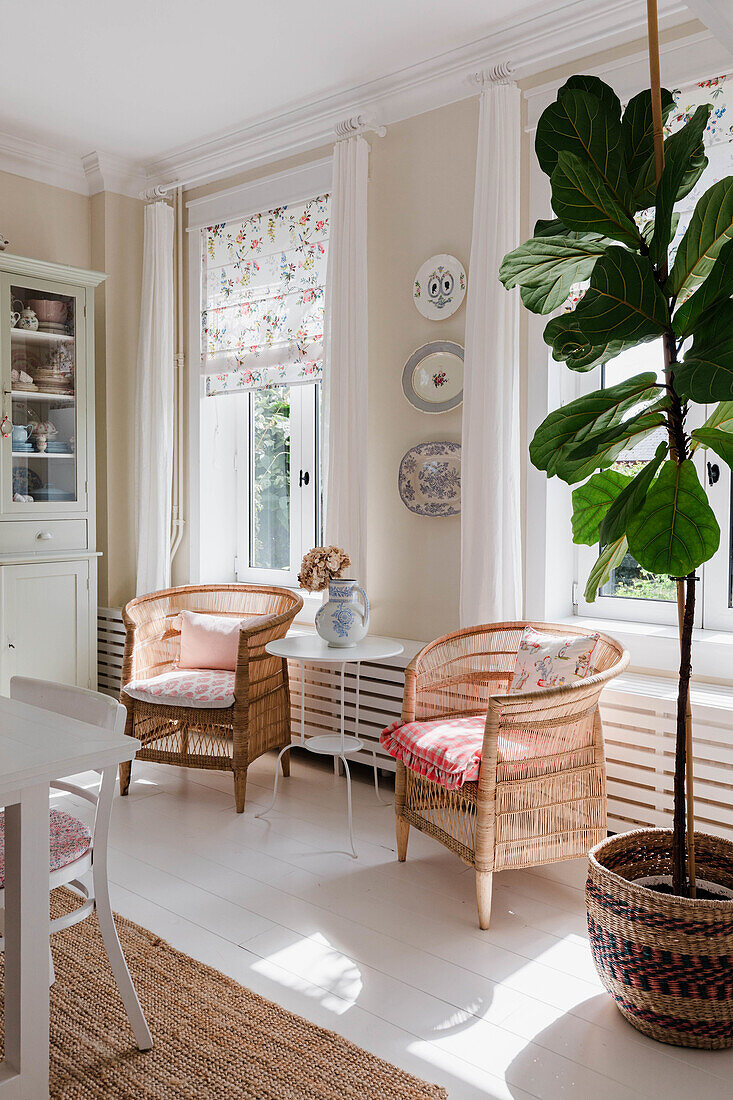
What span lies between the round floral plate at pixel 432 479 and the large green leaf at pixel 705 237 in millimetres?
1640

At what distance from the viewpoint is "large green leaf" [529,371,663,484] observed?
189 centimetres

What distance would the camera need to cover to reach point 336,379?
3.64 meters

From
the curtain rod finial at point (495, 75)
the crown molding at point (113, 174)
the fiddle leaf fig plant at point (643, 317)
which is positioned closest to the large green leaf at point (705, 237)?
the fiddle leaf fig plant at point (643, 317)

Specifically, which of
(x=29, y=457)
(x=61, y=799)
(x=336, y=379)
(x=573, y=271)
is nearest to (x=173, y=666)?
(x=61, y=799)

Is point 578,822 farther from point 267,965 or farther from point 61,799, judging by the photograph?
point 61,799

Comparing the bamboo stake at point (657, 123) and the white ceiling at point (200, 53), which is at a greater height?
the white ceiling at point (200, 53)

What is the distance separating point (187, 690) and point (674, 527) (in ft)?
7.06

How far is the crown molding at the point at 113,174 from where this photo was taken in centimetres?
435

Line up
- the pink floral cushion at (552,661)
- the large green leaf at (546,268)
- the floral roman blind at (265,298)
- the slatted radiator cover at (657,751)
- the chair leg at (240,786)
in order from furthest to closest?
the floral roman blind at (265,298) → the chair leg at (240,786) → the pink floral cushion at (552,661) → the slatted radiator cover at (657,751) → the large green leaf at (546,268)

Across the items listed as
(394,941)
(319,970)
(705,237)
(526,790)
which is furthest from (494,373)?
(319,970)

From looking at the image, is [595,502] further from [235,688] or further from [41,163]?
[41,163]

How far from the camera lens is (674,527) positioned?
5.56ft

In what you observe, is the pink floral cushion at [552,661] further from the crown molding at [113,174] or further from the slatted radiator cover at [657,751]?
the crown molding at [113,174]

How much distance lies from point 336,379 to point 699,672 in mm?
1856
